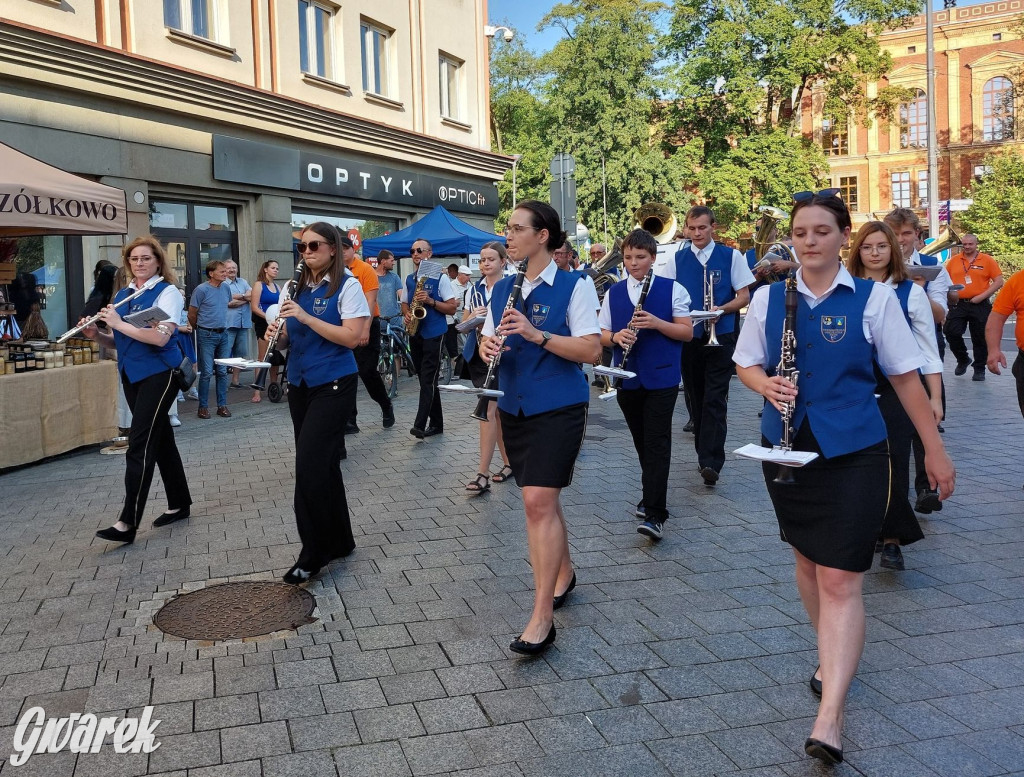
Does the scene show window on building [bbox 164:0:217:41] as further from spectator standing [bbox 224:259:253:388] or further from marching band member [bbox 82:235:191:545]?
marching band member [bbox 82:235:191:545]

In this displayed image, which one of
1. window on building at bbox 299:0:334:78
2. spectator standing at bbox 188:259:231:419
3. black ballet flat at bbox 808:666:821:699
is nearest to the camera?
black ballet flat at bbox 808:666:821:699

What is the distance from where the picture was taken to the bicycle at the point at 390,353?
44.7 ft

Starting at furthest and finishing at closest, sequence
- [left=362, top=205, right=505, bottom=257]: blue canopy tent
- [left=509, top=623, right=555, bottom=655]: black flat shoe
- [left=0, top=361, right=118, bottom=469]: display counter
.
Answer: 1. [left=362, top=205, right=505, bottom=257]: blue canopy tent
2. [left=0, top=361, right=118, bottom=469]: display counter
3. [left=509, top=623, right=555, bottom=655]: black flat shoe

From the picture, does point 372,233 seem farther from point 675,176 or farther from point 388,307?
point 675,176

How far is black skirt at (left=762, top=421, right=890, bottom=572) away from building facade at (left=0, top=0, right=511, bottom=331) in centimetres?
1162

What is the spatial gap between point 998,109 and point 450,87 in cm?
4753

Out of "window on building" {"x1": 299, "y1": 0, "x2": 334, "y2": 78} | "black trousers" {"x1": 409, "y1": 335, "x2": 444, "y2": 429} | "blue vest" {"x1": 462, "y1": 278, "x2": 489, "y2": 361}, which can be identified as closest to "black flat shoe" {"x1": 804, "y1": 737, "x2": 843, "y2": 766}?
"blue vest" {"x1": 462, "y1": 278, "x2": 489, "y2": 361}

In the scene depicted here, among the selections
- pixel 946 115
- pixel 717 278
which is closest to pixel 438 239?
pixel 717 278

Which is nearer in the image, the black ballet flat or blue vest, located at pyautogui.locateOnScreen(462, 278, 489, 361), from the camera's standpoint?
the black ballet flat

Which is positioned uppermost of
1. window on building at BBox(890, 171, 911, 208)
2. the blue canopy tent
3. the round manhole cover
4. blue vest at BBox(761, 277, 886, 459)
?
window on building at BBox(890, 171, 911, 208)

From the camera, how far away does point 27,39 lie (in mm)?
11773

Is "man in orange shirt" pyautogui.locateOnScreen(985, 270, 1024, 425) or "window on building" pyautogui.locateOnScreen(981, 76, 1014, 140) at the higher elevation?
"window on building" pyautogui.locateOnScreen(981, 76, 1014, 140)

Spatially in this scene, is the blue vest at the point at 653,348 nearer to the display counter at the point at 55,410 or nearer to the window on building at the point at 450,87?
the display counter at the point at 55,410

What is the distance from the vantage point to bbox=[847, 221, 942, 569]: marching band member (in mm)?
4992
